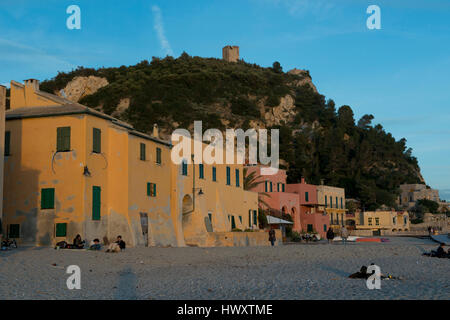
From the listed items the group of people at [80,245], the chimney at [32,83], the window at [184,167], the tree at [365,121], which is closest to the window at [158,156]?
the window at [184,167]

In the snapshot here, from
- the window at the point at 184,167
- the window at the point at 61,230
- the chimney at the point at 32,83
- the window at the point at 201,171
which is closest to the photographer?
the window at the point at 61,230

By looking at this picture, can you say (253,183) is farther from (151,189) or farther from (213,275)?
(213,275)

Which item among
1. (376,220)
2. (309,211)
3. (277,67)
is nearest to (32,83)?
(309,211)

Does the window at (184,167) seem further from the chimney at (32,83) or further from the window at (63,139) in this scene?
the chimney at (32,83)

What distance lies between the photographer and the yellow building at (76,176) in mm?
22938

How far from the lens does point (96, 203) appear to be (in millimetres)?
23562

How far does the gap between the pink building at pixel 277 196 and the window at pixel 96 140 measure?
25208mm

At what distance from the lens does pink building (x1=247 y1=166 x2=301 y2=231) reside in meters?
49.6

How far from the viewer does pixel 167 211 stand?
1146 inches

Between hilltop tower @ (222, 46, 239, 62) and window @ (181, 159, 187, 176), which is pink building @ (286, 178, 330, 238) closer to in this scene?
window @ (181, 159, 187, 176)

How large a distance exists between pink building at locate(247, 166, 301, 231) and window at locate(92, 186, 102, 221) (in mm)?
25272
